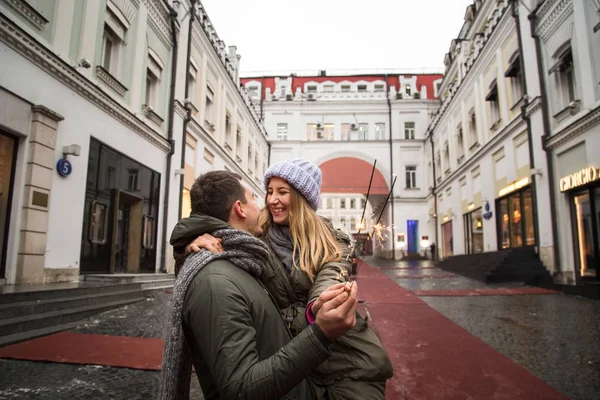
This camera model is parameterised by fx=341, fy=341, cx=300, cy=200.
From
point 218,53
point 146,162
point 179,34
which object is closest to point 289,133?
point 218,53

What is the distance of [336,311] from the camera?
112 cm

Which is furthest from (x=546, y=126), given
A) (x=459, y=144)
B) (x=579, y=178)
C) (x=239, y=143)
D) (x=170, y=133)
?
(x=239, y=143)

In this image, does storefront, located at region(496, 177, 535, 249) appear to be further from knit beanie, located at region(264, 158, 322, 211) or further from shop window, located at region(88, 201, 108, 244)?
shop window, located at region(88, 201, 108, 244)

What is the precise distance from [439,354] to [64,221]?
722 cm

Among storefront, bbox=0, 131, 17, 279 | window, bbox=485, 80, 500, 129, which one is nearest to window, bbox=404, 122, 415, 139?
window, bbox=485, 80, 500, 129

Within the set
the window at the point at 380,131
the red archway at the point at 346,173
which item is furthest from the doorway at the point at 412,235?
the window at the point at 380,131

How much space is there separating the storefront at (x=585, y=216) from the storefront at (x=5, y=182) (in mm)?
12770

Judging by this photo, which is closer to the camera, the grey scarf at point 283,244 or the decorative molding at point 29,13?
the grey scarf at point 283,244

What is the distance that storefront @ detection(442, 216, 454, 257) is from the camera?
74.9 feet

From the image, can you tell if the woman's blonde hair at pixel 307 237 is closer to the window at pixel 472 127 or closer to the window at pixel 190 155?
the window at pixel 190 155

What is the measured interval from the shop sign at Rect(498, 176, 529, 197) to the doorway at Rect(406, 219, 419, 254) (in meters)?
13.8

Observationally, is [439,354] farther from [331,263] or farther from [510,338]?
[331,263]

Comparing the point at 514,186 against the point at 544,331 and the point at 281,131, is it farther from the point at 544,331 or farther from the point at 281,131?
the point at 281,131

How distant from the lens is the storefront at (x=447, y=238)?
2283cm
